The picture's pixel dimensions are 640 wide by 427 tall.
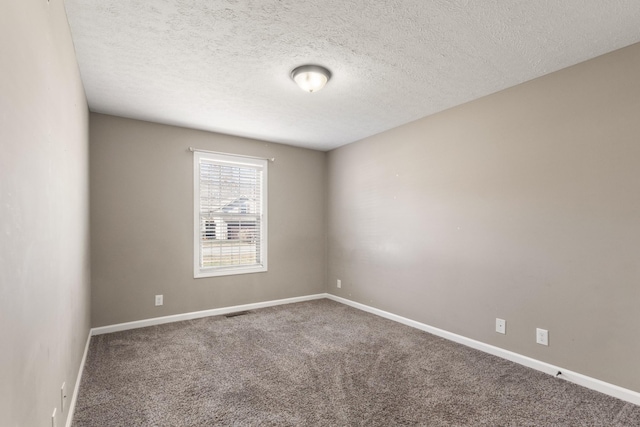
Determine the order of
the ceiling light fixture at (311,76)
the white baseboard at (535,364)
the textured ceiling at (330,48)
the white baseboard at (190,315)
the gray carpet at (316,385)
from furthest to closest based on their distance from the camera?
1. the white baseboard at (190,315)
2. the ceiling light fixture at (311,76)
3. the white baseboard at (535,364)
4. the gray carpet at (316,385)
5. the textured ceiling at (330,48)

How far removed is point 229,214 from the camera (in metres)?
4.52

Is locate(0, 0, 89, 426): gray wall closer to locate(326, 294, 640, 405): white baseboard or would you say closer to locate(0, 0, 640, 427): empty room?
locate(0, 0, 640, 427): empty room

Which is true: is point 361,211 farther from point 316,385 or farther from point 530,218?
point 316,385

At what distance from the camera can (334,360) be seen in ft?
9.51

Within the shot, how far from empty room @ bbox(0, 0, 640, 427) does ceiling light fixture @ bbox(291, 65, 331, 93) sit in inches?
1.0

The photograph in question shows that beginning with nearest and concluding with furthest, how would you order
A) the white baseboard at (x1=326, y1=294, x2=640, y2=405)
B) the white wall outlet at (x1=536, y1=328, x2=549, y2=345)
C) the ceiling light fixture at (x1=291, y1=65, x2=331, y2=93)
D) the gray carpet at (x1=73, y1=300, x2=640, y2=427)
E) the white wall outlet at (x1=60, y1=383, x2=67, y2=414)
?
1. the white wall outlet at (x1=60, y1=383, x2=67, y2=414)
2. the gray carpet at (x1=73, y1=300, x2=640, y2=427)
3. the white baseboard at (x1=326, y1=294, x2=640, y2=405)
4. the ceiling light fixture at (x1=291, y1=65, x2=331, y2=93)
5. the white wall outlet at (x1=536, y1=328, x2=549, y2=345)

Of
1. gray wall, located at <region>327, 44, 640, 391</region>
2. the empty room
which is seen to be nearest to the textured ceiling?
the empty room

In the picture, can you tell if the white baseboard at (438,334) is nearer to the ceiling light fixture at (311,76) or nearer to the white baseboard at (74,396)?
the white baseboard at (74,396)

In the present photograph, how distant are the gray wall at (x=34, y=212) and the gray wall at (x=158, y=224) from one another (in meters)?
1.69

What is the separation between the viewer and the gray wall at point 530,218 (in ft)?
7.64

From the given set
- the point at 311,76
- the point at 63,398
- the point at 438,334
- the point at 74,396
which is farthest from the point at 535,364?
the point at 74,396

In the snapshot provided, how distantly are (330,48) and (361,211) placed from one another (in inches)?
104

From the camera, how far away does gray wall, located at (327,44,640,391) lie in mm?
2328

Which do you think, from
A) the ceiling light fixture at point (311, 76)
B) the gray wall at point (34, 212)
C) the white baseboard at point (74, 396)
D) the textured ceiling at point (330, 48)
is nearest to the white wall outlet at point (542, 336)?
the textured ceiling at point (330, 48)
